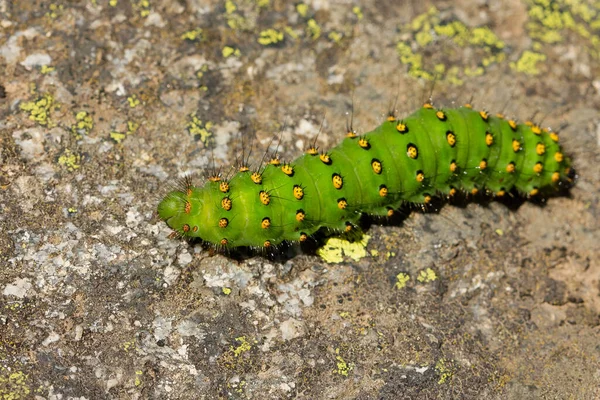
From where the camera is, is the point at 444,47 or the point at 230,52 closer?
the point at 230,52

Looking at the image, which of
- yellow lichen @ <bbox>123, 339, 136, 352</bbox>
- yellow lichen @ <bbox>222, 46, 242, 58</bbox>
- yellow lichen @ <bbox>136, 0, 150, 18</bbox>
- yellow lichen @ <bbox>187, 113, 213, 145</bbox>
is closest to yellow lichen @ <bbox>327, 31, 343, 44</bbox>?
yellow lichen @ <bbox>222, 46, 242, 58</bbox>

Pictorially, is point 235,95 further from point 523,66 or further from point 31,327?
point 523,66

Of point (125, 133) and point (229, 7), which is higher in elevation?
point (229, 7)

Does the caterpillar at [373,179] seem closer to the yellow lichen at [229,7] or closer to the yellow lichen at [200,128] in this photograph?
the yellow lichen at [200,128]

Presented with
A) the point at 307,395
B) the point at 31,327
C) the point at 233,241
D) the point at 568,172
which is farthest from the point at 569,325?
the point at 31,327

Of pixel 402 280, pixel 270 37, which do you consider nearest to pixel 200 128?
pixel 270 37

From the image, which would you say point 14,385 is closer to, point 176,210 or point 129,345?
point 129,345

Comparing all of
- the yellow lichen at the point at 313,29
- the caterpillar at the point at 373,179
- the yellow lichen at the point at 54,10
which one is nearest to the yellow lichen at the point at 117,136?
the caterpillar at the point at 373,179
